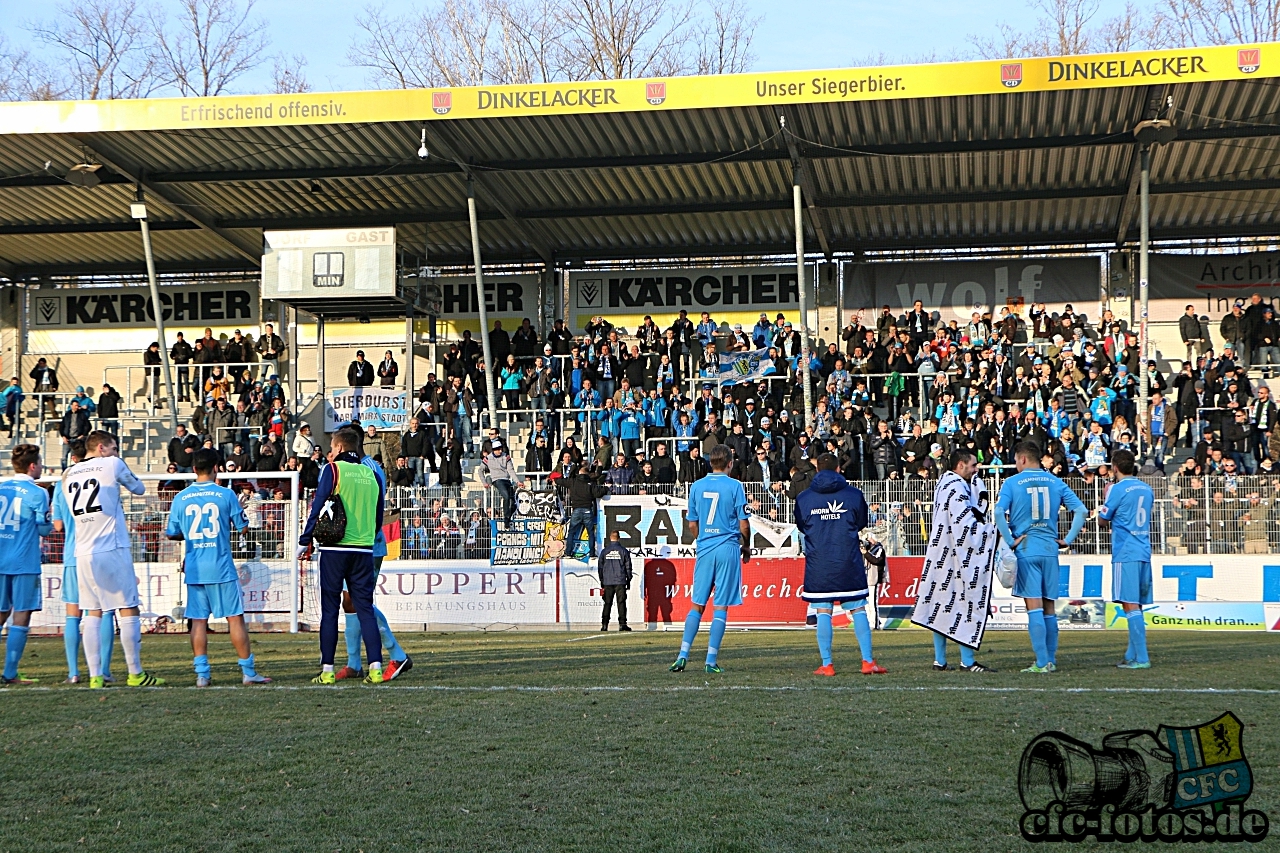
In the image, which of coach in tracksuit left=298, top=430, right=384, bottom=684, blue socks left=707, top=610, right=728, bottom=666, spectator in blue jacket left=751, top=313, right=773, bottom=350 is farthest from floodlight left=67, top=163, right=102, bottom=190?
blue socks left=707, top=610, right=728, bottom=666

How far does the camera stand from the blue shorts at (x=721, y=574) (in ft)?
34.9

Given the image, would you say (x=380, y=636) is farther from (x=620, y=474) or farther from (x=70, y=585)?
(x=620, y=474)

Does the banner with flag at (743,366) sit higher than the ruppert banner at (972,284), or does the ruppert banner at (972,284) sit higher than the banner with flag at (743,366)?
the ruppert banner at (972,284)

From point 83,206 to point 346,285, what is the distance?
256 inches

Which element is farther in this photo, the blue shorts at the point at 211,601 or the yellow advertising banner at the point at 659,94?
the yellow advertising banner at the point at 659,94

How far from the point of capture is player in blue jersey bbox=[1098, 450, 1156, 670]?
1138cm

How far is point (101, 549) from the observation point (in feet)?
33.2

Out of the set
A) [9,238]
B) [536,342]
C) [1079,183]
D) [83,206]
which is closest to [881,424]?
[1079,183]

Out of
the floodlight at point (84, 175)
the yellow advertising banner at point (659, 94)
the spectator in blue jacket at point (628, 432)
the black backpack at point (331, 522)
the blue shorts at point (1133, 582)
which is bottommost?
the blue shorts at point (1133, 582)

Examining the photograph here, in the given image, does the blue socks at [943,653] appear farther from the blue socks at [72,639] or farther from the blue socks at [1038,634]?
the blue socks at [72,639]

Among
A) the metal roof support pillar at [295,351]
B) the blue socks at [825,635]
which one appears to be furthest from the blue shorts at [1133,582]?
the metal roof support pillar at [295,351]

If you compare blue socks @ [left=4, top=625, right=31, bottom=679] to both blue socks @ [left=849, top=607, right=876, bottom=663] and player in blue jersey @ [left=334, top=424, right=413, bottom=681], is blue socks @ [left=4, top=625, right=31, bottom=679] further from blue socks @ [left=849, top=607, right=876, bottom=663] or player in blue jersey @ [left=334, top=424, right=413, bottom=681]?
blue socks @ [left=849, top=607, right=876, bottom=663]

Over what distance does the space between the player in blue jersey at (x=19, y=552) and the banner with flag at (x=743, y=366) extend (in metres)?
16.9

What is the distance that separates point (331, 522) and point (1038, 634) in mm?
5998
